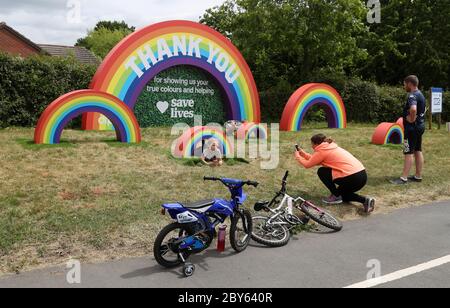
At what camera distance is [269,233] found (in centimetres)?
571

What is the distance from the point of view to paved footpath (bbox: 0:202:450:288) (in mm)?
4383

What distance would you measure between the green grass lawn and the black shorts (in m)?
0.72

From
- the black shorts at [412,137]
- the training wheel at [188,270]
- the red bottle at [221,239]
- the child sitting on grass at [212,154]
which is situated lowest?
the training wheel at [188,270]

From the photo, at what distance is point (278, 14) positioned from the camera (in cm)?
2183

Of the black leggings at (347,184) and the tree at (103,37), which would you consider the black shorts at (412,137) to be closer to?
the black leggings at (347,184)

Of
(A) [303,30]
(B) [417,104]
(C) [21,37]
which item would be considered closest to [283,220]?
(B) [417,104]

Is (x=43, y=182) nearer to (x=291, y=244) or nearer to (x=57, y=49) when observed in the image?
(x=291, y=244)

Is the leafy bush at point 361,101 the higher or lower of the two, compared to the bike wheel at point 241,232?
higher

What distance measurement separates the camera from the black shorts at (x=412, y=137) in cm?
893

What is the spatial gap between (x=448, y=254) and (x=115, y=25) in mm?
73068

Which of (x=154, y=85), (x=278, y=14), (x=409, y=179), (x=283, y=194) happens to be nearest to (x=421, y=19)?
(x=278, y=14)

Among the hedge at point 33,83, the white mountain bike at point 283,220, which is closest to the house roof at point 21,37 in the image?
the hedge at point 33,83

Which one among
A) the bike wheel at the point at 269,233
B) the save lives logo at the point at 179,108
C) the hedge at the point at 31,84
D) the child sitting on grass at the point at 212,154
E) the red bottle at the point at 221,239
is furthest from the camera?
the save lives logo at the point at 179,108

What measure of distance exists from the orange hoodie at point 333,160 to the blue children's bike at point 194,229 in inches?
80.8
